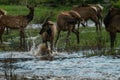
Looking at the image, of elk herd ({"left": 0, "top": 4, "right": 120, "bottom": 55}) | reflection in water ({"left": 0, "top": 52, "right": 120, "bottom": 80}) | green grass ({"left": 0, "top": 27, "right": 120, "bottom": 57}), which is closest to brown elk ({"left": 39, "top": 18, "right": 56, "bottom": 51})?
elk herd ({"left": 0, "top": 4, "right": 120, "bottom": 55})

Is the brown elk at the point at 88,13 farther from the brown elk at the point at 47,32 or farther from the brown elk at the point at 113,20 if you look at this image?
the brown elk at the point at 47,32

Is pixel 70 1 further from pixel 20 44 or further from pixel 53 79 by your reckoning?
pixel 53 79

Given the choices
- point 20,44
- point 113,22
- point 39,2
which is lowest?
point 39,2

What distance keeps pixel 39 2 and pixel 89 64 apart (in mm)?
29206

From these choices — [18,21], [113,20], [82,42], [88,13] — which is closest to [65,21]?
[82,42]

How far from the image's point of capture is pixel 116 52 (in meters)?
17.5

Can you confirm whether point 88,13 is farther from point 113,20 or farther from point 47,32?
point 47,32

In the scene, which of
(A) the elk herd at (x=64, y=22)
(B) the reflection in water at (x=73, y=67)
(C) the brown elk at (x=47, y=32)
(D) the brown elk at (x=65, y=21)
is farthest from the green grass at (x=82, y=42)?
(B) the reflection in water at (x=73, y=67)

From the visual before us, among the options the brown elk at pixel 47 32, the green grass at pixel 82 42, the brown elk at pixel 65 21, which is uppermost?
the brown elk at pixel 47 32

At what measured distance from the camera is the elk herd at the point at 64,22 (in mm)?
19062

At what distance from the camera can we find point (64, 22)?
2203cm

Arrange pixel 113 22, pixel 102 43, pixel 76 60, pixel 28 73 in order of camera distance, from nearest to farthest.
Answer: pixel 28 73, pixel 76 60, pixel 113 22, pixel 102 43

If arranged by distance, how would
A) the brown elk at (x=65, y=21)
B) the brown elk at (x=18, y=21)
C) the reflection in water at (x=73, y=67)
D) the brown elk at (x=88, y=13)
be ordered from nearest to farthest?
the reflection in water at (x=73, y=67) → the brown elk at (x=65, y=21) → the brown elk at (x=18, y=21) → the brown elk at (x=88, y=13)

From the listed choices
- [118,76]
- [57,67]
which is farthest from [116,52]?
[118,76]
